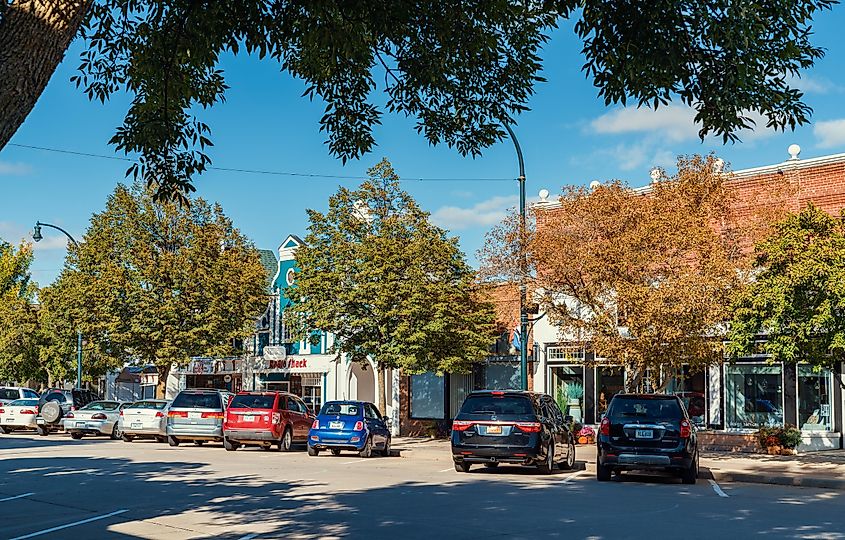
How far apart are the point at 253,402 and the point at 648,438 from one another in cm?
1370

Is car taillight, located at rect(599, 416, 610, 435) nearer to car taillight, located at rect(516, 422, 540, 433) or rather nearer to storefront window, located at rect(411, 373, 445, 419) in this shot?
car taillight, located at rect(516, 422, 540, 433)

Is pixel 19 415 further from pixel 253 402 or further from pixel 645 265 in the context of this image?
pixel 645 265

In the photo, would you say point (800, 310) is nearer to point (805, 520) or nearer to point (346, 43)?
point (805, 520)

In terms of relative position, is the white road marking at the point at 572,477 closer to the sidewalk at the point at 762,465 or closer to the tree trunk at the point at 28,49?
the sidewalk at the point at 762,465

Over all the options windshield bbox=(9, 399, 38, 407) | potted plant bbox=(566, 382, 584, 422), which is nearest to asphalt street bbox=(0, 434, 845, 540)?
potted plant bbox=(566, 382, 584, 422)

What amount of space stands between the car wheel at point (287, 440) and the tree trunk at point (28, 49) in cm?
2482

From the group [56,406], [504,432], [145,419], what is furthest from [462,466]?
[56,406]

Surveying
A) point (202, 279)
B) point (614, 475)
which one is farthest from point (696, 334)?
point (202, 279)

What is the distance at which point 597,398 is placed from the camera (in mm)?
33062

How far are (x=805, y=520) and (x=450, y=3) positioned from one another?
30.1 ft

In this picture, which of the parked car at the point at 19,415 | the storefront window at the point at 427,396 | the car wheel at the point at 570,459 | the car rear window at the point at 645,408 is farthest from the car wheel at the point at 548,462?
the parked car at the point at 19,415

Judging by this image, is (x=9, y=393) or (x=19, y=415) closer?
(x=19, y=415)

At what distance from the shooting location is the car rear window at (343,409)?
27.1 m

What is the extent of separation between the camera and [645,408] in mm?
19578
